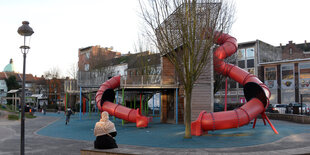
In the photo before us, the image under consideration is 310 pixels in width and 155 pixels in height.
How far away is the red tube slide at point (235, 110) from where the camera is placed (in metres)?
15.3

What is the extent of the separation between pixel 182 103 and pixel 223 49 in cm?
728

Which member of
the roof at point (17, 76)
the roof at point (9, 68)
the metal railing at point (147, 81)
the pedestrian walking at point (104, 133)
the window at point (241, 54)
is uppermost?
the roof at point (9, 68)

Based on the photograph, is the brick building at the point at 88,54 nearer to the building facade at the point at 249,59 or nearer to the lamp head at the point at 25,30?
the building facade at the point at 249,59

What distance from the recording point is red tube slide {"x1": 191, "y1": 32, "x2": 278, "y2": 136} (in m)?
15.3

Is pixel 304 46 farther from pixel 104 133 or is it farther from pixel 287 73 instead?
pixel 104 133

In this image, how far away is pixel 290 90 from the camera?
48.3 metres

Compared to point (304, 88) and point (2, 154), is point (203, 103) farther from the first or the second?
point (304, 88)

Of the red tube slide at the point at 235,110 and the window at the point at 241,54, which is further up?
the window at the point at 241,54

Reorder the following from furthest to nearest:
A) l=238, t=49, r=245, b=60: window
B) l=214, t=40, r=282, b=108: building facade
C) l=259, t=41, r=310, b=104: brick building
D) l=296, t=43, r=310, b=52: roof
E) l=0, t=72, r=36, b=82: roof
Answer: l=0, t=72, r=36, b=82: roof < l=296, t=43, r=310, b=52: roof < l=238, t=49, r=245, b=60: window < l=214, t=40, r=282, b=108: building facade < l=259, t=41, r=310, b=104: brick building

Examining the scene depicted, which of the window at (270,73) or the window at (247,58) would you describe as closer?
the window at (270,73)

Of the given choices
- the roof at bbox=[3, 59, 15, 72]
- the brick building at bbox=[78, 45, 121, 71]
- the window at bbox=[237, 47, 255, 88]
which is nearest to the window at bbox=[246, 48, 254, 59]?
the window at bbox=[237, 47, 255, 88]

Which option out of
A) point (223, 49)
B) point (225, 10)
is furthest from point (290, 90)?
point (225, 10)

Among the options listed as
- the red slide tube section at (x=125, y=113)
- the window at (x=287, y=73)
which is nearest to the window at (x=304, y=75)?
the window at (x=287, y=73)

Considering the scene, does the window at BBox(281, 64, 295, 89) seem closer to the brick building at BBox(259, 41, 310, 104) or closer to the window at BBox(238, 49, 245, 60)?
the brick building at BBox(259, 41, 310, 104)
